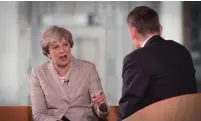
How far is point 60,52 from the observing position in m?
2.39

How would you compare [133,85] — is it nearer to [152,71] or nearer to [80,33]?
[152,71]

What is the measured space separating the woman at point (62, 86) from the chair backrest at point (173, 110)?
2.50ft

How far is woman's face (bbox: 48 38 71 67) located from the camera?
239 cm

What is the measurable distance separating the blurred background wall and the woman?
322mm

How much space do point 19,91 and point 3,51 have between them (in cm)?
32

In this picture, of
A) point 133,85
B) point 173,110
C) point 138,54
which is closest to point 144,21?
point 138,54

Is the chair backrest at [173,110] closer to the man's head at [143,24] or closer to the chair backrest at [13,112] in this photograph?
the man's head at [143,24]

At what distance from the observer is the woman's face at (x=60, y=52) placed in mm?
2391

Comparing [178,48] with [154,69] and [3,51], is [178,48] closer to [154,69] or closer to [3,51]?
[154,69]

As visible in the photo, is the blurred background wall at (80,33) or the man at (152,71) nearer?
the man at (152,71)

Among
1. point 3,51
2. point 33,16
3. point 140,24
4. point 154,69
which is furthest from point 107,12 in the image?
point 154,69

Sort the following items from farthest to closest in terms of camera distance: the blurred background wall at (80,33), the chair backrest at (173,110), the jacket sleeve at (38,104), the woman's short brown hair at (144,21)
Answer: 1. the blurred background wall at (80,33)
2. the jacket sleeve at (38,104)
3. the woman's short brown hair at (144,21)
4. the chair backrest at (173,110)

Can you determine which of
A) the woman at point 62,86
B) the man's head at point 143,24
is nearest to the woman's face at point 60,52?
the woman at point 62,86

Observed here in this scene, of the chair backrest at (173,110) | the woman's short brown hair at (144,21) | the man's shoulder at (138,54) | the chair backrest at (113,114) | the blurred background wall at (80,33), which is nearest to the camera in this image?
the chair backrest at (173,110)
